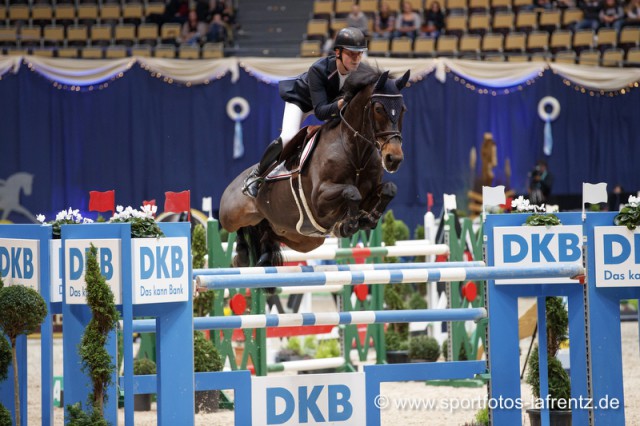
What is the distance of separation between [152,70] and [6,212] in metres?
3.13

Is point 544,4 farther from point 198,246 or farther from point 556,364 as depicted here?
point 556,364

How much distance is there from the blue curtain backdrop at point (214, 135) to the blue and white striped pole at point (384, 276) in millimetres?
9708

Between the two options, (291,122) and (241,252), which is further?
(241,252)

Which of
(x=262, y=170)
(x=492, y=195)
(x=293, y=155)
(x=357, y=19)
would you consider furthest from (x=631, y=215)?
(x=357, y=19)

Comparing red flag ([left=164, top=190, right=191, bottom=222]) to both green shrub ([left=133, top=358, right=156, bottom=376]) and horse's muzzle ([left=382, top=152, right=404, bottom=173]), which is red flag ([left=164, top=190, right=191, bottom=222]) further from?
green shrub ([left=133, top=358, right=156, bottom=376])

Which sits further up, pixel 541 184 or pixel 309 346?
pixel 541 184

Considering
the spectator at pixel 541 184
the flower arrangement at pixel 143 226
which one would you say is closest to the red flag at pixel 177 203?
the flower arrangement at pixel 143 226

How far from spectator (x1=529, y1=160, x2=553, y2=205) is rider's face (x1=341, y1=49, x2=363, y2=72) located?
940 centimetres

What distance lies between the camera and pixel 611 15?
1540 centimetres

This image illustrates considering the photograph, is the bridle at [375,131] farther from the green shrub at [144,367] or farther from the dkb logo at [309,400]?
the green shrub at [144,367]

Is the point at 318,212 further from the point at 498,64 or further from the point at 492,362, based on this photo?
the point at 498,64

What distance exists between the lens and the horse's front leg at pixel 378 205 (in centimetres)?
478

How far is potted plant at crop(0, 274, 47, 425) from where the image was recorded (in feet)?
12.5

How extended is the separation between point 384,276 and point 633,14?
12.6 m
